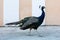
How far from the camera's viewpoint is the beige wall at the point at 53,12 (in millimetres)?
12773

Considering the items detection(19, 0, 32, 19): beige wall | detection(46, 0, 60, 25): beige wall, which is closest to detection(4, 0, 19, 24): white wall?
detection(19, 0, 32, 19): beige wall

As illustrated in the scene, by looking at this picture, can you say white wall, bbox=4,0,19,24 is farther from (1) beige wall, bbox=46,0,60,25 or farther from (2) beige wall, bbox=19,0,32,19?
(1) beige wall, bbox=46,0,60,25

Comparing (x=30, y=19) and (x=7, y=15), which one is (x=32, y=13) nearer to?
(x=7, y=15)

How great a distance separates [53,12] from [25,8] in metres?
1.45

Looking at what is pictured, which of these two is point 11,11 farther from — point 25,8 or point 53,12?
point 53,12

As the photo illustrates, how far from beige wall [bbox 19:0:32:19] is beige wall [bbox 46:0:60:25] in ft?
3.02

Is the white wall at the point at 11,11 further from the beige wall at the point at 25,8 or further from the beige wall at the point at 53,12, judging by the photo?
the beige wall at the point at 53,12

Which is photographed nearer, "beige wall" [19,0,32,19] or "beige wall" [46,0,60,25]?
"beige wall" [19,0,32,19]

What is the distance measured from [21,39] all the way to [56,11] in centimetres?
485

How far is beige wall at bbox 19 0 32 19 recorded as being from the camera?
12.6m

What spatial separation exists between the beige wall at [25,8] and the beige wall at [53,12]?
3.02 feet

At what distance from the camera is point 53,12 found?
1289 centimetres

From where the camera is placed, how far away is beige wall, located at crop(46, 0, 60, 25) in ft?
41.9

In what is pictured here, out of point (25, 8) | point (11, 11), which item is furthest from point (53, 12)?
point (11, 11)
